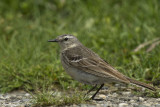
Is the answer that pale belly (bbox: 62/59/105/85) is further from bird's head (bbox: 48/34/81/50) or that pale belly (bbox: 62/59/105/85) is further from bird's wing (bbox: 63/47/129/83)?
bird's head (bbox: 48/34/81/50)

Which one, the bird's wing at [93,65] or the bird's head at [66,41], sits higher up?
the bird's head at [66,41]

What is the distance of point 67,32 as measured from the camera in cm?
1024

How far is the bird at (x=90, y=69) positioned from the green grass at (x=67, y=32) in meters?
0.64

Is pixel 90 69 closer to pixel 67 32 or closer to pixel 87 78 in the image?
pixel 87 78

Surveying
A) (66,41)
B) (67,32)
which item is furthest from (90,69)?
(67,32)

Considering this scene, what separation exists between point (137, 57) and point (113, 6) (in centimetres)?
374

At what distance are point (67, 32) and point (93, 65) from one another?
10.5 ft

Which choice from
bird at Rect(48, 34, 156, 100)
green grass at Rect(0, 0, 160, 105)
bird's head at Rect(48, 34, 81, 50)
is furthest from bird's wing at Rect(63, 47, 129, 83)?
green grass at Rect(0, 0, 160, 105)

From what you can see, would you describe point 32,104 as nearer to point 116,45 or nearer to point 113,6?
point 116,45

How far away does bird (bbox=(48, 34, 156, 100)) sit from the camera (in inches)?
269

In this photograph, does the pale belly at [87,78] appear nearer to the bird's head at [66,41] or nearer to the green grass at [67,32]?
the green grass at [67,32]

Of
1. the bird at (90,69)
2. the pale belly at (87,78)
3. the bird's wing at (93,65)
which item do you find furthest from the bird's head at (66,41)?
the pale belly at (87,78)

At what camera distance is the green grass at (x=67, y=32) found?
26.8 ft

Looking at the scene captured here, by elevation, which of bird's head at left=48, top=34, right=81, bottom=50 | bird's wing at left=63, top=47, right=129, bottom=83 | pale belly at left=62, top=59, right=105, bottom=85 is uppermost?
bird's head at left=48, top=34, right=81, bottom=50
